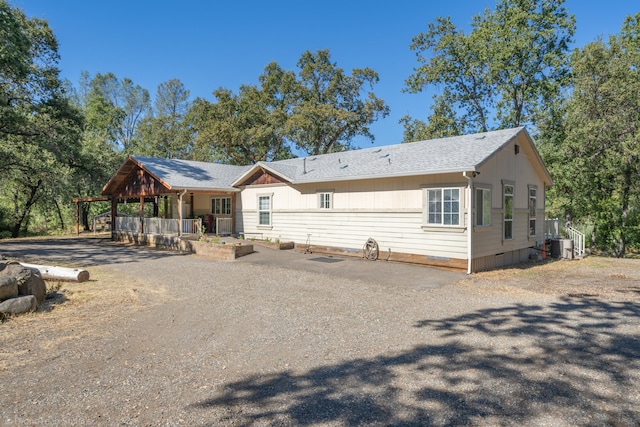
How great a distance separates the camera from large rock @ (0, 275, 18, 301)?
644 centimetres

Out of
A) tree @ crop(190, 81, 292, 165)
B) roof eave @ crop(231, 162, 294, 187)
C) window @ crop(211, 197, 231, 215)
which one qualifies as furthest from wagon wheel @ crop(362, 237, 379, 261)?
tree @ crop(190, 81, 292, 165)

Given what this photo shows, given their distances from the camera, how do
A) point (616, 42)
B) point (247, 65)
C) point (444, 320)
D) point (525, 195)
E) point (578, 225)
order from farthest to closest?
point (247, 65), point (578, 225), point (616, 42), point (525, 195), point (444, 320)

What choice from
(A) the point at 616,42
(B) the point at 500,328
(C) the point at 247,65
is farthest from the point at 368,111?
(B) the point at 500,328

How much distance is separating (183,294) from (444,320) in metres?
5.71

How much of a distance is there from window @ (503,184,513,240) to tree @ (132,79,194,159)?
3098 cm

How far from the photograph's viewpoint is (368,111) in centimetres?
3266

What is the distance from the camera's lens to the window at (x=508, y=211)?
42.8 feet

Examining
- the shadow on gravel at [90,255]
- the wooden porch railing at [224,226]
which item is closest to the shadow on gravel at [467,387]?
the shadow on gravel at [90,255]

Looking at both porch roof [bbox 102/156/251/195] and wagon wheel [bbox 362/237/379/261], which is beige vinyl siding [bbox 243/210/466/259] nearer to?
wagon wheel [bbox 362/237/379/261]

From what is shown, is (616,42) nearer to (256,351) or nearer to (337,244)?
(337,244)

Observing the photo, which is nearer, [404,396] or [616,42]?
[404,396]

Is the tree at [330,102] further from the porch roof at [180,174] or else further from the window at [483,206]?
the window at [483,206]

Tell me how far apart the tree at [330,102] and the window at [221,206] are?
11931 mm

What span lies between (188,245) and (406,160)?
1023 centimetres
